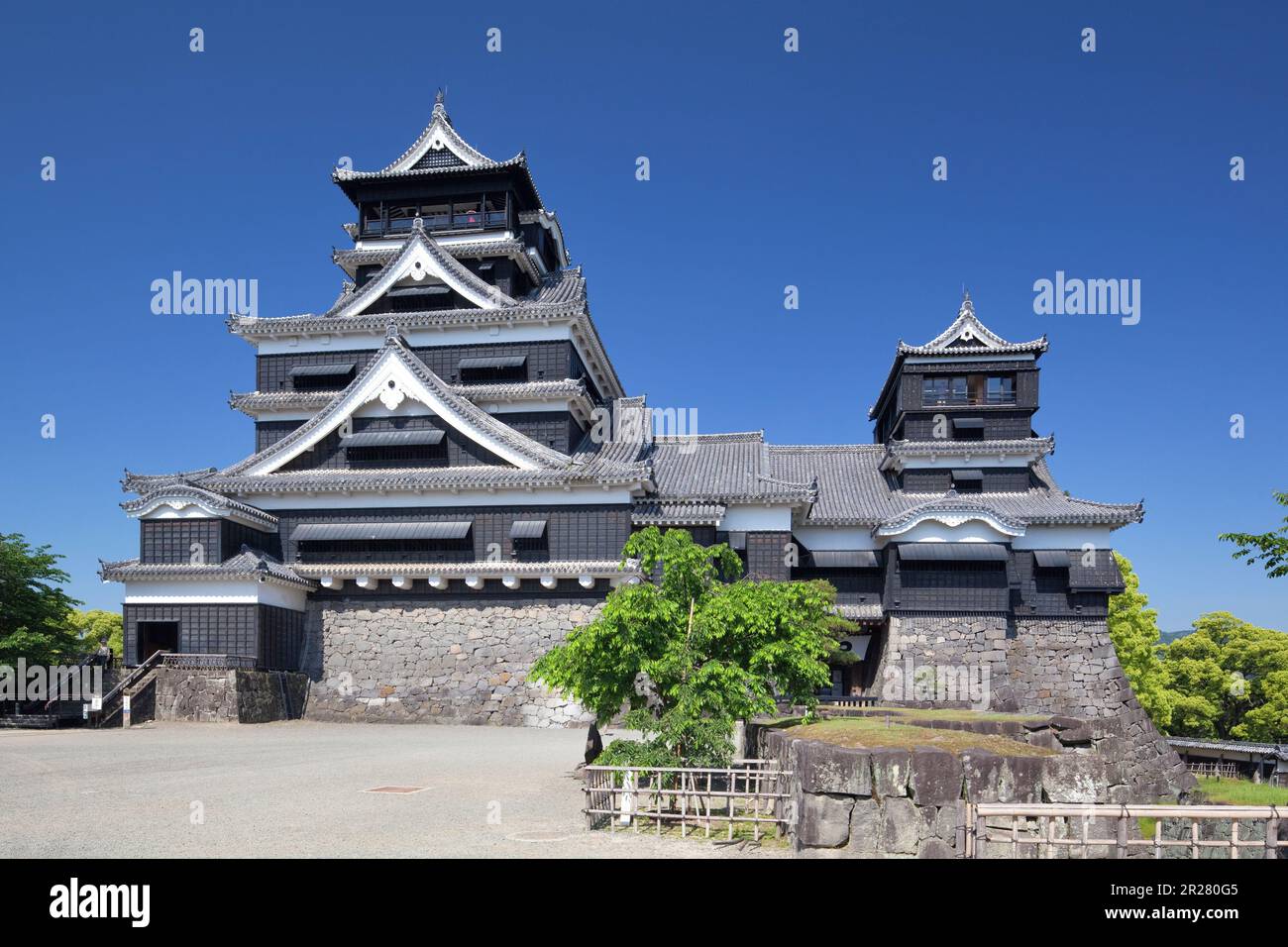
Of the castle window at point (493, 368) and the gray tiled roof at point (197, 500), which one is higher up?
the castle window at point (493, 368)

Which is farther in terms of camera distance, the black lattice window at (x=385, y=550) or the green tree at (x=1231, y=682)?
the green tree at (x=1231, y=682)

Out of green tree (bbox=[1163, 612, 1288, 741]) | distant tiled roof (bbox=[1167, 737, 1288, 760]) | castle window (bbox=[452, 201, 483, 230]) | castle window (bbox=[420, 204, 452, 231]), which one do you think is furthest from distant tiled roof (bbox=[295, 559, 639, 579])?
green tree (bbox=[1163, 612, 1288, 741])

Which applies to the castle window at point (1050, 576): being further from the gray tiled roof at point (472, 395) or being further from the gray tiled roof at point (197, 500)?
the gray tiled roof at point (197, 500)

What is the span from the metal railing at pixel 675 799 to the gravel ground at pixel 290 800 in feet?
1.33

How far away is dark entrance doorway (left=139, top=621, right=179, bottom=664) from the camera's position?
31281mm

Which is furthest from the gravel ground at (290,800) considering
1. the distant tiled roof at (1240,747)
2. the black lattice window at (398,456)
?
the distant tiled roof at (1240,747)

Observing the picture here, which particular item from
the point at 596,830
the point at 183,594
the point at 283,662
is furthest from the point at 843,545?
the point at 596,830

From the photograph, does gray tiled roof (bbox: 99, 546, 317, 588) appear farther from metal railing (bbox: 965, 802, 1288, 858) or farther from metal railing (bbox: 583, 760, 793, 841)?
metal railing (bbox: 965, 802, 1288, 858)

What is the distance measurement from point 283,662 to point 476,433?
10.1 m

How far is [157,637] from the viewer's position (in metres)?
32.8

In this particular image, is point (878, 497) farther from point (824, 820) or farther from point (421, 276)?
point (824, 820)

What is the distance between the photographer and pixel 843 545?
38.8 meters

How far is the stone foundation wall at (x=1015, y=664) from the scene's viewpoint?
1414 inches

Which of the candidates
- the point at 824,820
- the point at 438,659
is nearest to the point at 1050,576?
the point at 438,659
